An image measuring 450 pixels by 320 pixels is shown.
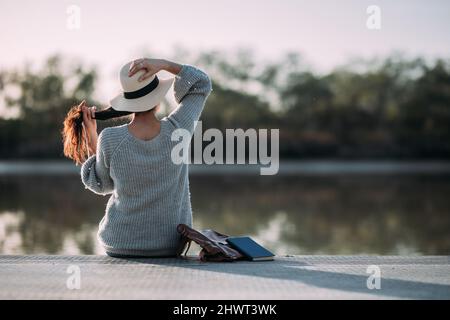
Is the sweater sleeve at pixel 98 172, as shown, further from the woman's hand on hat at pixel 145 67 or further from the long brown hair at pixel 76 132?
the woman's hand on hat at pixel 145 67

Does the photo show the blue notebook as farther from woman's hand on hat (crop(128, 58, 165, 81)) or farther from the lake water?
the lake water

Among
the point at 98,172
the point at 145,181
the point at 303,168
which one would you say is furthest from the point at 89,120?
the point at 303,168

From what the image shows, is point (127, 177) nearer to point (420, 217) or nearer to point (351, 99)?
point (420, 217)

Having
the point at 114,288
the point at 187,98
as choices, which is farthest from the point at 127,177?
the point at 114,288

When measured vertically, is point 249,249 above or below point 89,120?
below

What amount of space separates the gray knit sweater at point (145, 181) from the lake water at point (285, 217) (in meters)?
4.64

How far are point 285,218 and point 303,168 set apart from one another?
23067 millimetres

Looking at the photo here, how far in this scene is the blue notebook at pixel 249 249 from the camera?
3.63 m

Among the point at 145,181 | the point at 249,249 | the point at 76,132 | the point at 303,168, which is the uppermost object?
the point at 76,132

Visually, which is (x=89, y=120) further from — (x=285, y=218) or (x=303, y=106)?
(x=303, y=106)

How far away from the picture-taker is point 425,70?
4078 cm

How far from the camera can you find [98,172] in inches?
143

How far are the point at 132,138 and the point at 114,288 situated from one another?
888 mm

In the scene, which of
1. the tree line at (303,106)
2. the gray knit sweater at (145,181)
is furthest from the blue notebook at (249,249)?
the tree line at (303,106)
